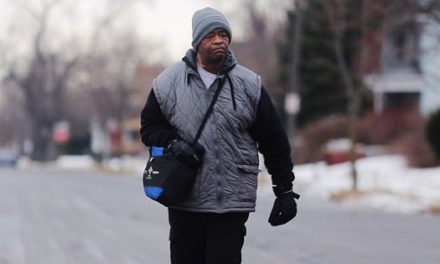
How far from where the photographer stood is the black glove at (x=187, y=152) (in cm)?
424

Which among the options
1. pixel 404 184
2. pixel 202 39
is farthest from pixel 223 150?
pixel 404 184

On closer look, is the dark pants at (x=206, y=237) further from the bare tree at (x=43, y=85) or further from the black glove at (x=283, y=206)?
the bare tree at (x=43, y=85)

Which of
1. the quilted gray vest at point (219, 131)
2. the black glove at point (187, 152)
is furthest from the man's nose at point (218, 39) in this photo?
the black glove at point (187, 152)

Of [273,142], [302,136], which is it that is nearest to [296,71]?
[302,136]

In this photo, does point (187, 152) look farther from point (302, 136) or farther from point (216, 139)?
point (302, 136)

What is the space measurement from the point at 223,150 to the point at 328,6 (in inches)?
723

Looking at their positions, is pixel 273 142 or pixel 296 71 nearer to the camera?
pixel 273 142

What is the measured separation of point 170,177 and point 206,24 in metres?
0.72

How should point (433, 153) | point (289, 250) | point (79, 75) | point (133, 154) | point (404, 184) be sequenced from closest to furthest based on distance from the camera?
1. point (289, 250)
2. point (404, 184)
3. point (433, 153)
4. point (79, 75)
5. point (133, 154)

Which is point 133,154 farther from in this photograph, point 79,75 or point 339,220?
point 339,220

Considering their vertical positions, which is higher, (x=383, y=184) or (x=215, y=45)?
(x=215, y=45)

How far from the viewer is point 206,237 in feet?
14.5

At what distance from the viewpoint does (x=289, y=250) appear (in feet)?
35.1

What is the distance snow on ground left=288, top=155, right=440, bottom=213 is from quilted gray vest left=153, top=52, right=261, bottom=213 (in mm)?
12831
